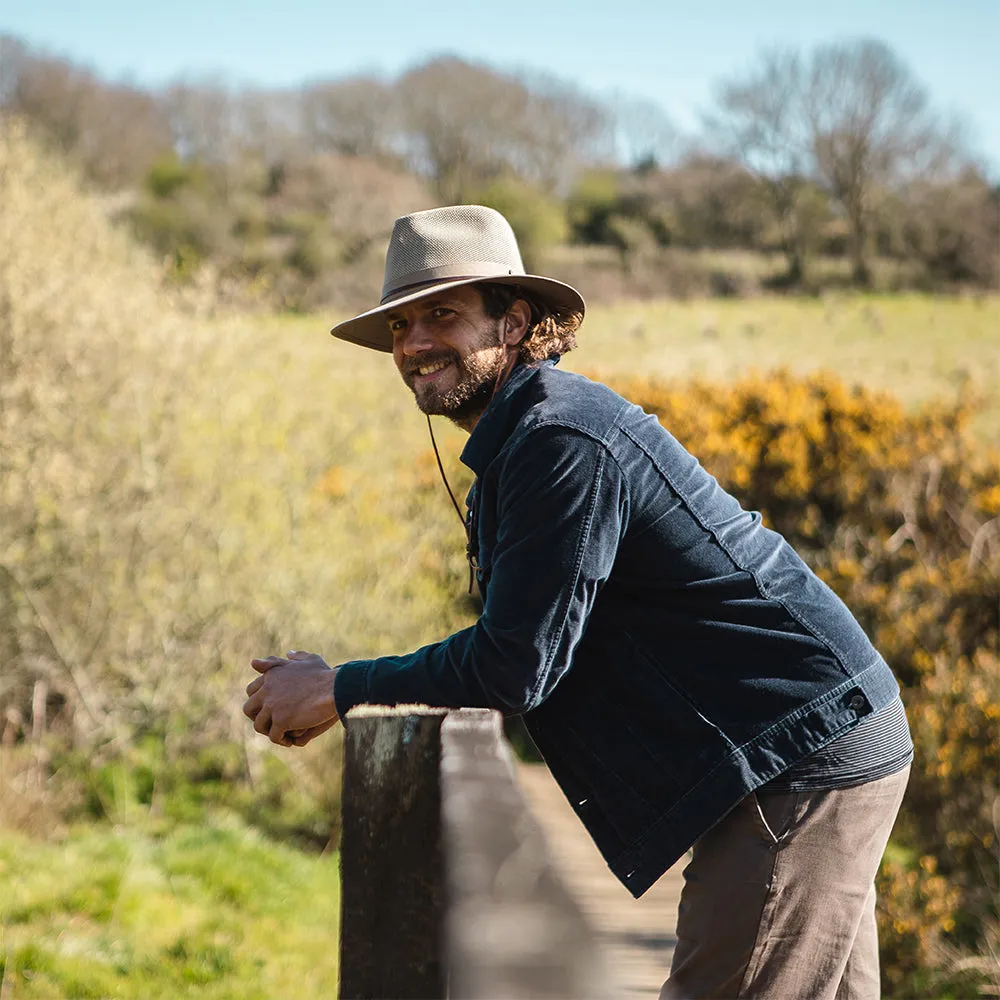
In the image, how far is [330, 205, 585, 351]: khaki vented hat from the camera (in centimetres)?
245

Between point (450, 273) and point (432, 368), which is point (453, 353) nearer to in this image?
point (432, 368)

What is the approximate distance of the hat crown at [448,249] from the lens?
2467 mm

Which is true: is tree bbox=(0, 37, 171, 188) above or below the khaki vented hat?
above

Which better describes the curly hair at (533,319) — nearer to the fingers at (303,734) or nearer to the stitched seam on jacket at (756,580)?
the stitched seam on jacket at (756,580)

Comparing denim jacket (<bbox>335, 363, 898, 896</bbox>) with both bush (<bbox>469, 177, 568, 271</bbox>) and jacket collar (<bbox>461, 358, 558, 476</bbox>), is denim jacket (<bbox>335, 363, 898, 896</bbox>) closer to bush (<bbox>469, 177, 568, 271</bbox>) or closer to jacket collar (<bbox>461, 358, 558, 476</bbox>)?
jacket collar (<bbox>461, 358, 558, 476</bbox>)

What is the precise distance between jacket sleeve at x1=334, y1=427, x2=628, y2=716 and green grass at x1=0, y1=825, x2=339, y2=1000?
317 centimetres

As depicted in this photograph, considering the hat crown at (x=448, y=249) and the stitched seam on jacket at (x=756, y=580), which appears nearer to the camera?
the stitched seam on jacket at (x=756, y=580)

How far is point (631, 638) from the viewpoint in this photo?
87.2 inches

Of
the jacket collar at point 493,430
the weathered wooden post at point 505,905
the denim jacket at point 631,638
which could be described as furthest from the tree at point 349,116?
the weathered wooden post at point 505,905

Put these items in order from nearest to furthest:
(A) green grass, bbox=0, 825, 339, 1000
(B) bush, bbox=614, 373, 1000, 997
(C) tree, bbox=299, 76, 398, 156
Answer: (A) green grass, bbox=0, 825, 339, 1000
(B) bush, bbox=614, 373, 1000, 997
(C) tree, bbox=299, 76, 398, 156

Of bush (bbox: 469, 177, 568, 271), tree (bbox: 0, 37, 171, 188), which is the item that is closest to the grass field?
bush (bbox: 469, 177, 568, 271)

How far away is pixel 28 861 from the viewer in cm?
577

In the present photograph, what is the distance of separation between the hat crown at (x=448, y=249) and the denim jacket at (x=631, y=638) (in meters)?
0.30

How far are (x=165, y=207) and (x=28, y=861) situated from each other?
21.0m
